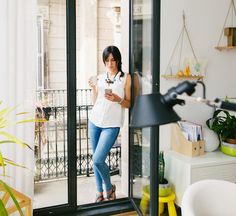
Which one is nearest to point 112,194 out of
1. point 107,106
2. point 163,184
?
Result: point 163,184

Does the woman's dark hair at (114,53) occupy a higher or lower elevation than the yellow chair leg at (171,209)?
higher

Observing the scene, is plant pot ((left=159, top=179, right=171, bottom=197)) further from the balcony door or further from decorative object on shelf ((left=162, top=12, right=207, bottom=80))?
decorative object on shelf ((left=162, top=12, right=207, bottom=80))

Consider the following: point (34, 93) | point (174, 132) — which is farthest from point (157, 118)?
point (174, 132)

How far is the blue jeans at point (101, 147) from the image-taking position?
9.46 ft

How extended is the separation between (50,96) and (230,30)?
6.00 ft

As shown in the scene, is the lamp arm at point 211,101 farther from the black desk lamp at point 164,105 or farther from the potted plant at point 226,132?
the potted plant at point 226,132

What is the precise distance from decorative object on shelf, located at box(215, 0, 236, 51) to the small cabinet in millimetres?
1054

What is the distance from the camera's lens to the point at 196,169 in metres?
2.45

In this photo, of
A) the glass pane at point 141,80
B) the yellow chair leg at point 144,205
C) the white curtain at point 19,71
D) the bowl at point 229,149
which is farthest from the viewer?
the bowl at point 229,149

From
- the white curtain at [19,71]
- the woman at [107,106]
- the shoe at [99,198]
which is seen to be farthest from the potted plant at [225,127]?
the white curtain at [19,71]

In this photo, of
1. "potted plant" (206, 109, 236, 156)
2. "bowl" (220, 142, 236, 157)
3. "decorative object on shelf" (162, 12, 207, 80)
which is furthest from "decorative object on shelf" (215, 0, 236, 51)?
"bowl" (220, 142, 236, 157)

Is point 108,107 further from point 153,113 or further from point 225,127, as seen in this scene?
point 153,113

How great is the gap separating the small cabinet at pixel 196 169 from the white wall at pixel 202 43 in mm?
298

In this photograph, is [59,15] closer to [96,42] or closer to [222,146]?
[96,42]
